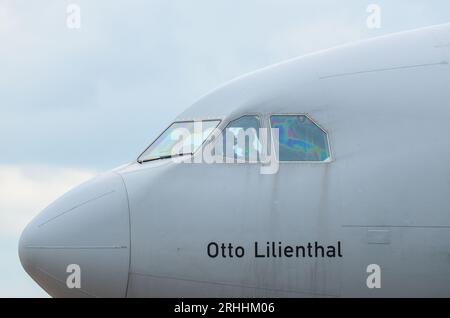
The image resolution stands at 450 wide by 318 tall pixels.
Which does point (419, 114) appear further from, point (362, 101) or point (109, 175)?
point (109, 175)

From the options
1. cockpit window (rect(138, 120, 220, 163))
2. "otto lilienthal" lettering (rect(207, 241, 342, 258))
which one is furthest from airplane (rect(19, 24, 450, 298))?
cockpit window (rect(138, 120, 220, 163))

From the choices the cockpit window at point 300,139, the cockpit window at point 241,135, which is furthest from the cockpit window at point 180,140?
the cockpit window at point 300,139

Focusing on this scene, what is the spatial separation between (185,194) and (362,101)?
9.94 feet

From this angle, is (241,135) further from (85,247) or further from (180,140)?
(85,247)

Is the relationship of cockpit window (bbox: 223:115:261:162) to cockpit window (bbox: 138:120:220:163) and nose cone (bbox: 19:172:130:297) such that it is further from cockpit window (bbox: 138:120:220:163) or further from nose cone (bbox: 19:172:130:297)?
nose cone (bbox: 19:172:130:297)

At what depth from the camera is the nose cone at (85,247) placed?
1410 centimetres

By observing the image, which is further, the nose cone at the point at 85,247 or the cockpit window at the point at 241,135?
the cockpit window at the point at 241,135

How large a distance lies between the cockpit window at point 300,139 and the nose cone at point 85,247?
2.51 m

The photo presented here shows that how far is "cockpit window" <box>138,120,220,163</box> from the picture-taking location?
15008 mm

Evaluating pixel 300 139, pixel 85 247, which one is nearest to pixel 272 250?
pixel 300 139

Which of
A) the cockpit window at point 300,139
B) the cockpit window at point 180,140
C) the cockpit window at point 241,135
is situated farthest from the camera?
the cockpit window at point 180,140

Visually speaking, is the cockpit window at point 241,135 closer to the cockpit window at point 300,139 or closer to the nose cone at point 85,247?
the cockpit window at point 300,139

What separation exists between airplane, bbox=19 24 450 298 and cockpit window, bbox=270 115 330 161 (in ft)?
0.06
